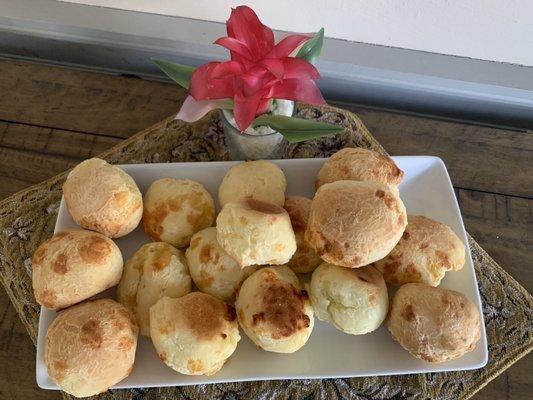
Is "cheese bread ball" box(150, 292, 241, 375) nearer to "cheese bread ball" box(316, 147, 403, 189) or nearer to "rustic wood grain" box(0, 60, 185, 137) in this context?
"cheese bread ball" box(316, 147, 403, 189)

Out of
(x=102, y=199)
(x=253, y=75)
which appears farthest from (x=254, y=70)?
(x=102, y=199)

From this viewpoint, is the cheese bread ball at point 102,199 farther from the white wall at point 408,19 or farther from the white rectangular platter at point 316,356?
the white wall at point 408,19

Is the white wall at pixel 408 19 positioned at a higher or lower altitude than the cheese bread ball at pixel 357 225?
higher

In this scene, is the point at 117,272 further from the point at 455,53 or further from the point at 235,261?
the point at 455,53

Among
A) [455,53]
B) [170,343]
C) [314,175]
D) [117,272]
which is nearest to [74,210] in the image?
[117,272]

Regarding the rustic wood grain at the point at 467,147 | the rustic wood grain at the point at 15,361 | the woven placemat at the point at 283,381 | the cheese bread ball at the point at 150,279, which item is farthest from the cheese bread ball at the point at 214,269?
the rustic wood grain at the point at 467,147

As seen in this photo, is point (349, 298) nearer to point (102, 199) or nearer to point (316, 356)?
point (316, 356)

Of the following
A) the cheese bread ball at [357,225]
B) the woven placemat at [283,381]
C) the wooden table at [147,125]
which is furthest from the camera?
the wooden table at [147,125]
